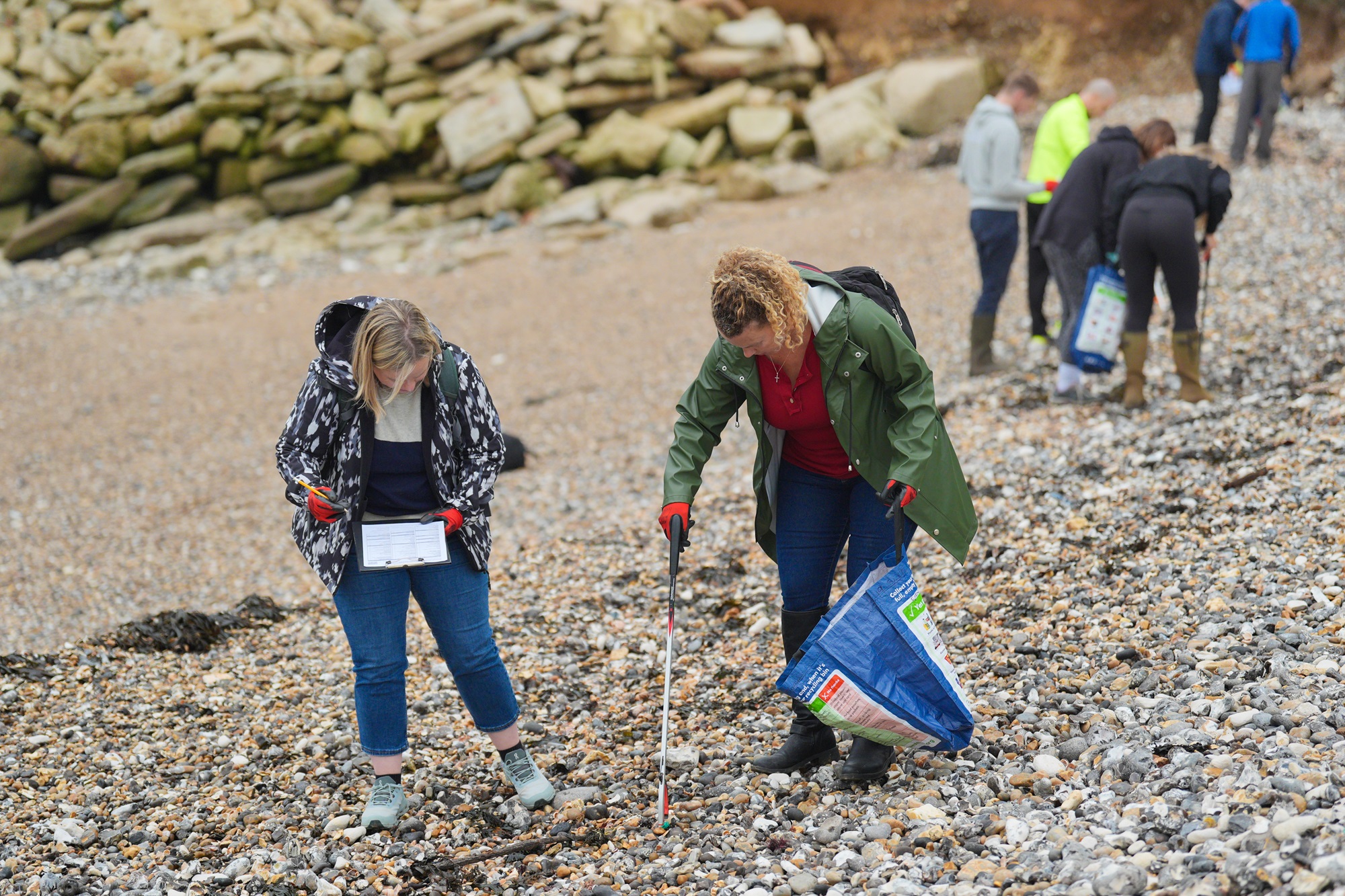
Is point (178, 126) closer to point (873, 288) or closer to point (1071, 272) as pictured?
point (1071, 272)

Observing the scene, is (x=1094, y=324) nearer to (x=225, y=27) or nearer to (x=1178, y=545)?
(x=1178, y=545)

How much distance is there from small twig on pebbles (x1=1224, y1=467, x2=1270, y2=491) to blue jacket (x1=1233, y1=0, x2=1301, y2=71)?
29.0 ft

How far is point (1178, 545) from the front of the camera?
578 cm

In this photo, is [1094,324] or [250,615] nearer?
[250,615]

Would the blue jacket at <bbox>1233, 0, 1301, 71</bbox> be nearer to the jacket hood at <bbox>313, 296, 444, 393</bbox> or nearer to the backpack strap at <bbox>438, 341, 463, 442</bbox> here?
the backpack strap at <bbox>438, 341, 463, 442</bbox>

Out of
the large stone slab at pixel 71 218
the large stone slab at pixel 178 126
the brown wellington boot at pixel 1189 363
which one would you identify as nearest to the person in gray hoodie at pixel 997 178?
the brown wellington boot at pixel 1189 363

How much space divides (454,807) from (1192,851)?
2686 millimetres

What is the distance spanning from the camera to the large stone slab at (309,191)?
807 inches

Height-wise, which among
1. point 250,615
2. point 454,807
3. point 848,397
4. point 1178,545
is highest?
point 848,397

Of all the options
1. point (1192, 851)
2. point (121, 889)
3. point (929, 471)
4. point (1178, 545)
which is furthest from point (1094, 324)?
point (121, 889)

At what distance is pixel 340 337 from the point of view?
4.12m

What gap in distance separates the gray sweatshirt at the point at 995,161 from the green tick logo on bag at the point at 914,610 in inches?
228

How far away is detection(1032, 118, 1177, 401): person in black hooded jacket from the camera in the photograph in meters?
8.17

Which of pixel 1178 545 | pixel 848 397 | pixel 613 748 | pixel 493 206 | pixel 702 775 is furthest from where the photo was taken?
pixel 493 206
